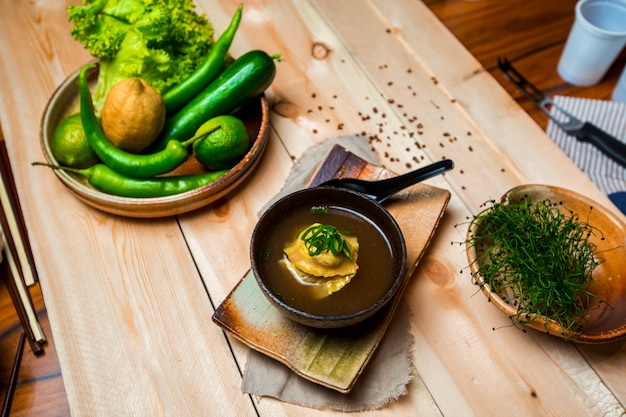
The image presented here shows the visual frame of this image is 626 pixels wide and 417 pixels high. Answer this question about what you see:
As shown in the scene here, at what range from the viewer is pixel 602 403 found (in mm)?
1021

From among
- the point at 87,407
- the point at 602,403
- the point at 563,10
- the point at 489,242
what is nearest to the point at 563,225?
the point at 489,242

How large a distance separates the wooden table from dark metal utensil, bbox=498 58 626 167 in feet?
0.43

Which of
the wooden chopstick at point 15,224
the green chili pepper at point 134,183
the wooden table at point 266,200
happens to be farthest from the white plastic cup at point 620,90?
the wooden chopstick at point 15,224

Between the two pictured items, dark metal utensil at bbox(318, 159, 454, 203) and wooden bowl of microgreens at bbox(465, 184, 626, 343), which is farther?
dark metal utensil at bbox(318, 159, 454, 203)

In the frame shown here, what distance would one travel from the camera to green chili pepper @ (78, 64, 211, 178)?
4.00 feet

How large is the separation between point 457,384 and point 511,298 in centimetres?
20

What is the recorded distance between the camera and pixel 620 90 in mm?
1739

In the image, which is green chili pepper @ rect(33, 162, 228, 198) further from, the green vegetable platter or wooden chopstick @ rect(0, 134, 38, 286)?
wooden chopstick @ rect(0, 134, 38, 286)

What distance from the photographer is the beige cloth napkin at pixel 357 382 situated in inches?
39.9

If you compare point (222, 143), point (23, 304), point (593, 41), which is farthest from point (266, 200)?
point (593, 41)

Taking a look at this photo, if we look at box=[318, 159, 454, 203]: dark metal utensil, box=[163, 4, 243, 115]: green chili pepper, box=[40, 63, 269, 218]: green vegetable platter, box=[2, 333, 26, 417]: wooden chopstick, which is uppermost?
box=[163, 4, 243, 115]: green chili pepper

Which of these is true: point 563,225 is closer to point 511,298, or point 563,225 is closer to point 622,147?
point 511,298

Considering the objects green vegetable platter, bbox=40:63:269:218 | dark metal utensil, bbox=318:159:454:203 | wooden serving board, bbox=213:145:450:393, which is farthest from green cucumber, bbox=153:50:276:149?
wooden serving board, bbox=213:145:450:393

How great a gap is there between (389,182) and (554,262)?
363mm
